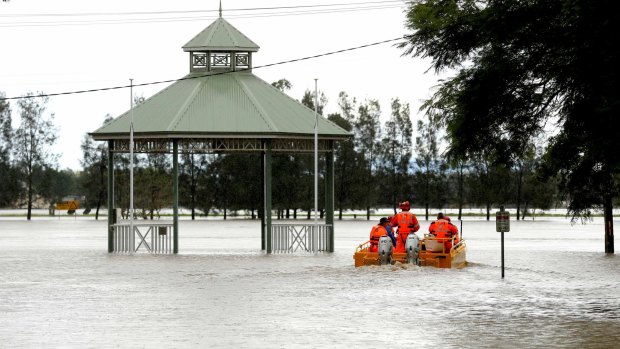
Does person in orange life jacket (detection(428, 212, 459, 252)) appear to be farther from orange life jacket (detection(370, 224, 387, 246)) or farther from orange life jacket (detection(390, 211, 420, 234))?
orange life jacket (detection(370, 224, 387, 246))

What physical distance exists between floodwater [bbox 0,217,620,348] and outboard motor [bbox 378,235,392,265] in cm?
59

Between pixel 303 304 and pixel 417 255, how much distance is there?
10.2 m

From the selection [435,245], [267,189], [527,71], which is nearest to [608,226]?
[267,189]

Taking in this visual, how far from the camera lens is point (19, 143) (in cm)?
11238

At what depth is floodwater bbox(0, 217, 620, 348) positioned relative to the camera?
601 inches

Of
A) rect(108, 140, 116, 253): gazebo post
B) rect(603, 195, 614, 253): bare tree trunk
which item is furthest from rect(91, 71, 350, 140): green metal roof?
rect(603, 195, 614, 253): bare tree trunk

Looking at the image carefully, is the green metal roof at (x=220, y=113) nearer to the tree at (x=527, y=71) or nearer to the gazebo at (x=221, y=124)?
the gazebo at (x=221, y=124)

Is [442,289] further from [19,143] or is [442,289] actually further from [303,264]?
[19,143]

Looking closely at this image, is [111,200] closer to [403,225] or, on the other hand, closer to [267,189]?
[267,189]

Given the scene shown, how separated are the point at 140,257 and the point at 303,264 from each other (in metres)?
6.59

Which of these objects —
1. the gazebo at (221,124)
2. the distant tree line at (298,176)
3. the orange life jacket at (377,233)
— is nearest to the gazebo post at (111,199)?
the gazebo at (221,124)

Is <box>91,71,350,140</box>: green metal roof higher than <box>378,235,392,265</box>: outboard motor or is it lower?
higher

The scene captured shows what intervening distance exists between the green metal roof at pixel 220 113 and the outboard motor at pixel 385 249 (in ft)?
30.9

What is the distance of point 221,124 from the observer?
Result: 38406 millimetres
